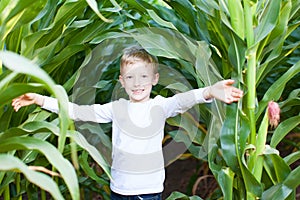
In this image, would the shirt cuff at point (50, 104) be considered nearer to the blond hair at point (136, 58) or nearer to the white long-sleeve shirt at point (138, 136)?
the white long-sleeve shirt at point (138, 136)

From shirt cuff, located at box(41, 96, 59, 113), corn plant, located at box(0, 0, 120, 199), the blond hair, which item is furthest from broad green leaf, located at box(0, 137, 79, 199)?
the blond hair

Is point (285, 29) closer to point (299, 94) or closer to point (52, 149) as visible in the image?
point (299, 94)

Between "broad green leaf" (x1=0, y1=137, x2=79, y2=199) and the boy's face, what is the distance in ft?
1.13

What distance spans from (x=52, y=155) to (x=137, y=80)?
1.26ft

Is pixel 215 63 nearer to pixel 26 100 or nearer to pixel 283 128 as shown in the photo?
pixel 283 128

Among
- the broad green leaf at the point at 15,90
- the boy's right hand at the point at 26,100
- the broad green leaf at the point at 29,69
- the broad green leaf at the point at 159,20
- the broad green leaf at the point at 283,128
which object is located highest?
the broad green leaf at the point at 29,69

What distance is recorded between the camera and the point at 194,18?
1.65 m

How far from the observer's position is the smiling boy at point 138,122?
1382mm

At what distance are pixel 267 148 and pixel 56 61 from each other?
0.54 meters

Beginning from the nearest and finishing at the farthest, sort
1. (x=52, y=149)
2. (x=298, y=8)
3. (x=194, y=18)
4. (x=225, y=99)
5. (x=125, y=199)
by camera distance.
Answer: (x=52, y=149)
(x=225, y=99)
(x=125, y=199)
(x=298, y=8)
(x=194, y=18)

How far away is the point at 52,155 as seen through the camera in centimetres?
104

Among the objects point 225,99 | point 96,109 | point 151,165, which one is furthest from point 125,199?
point 225,99

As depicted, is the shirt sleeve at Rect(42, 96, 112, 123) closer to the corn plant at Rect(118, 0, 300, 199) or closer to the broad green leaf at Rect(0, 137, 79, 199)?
the corn plant at Rect(118, 0, 300, 199)

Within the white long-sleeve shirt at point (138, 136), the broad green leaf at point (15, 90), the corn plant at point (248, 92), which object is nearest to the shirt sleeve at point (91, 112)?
the white long-sleeve shirt at point (138, 136)
